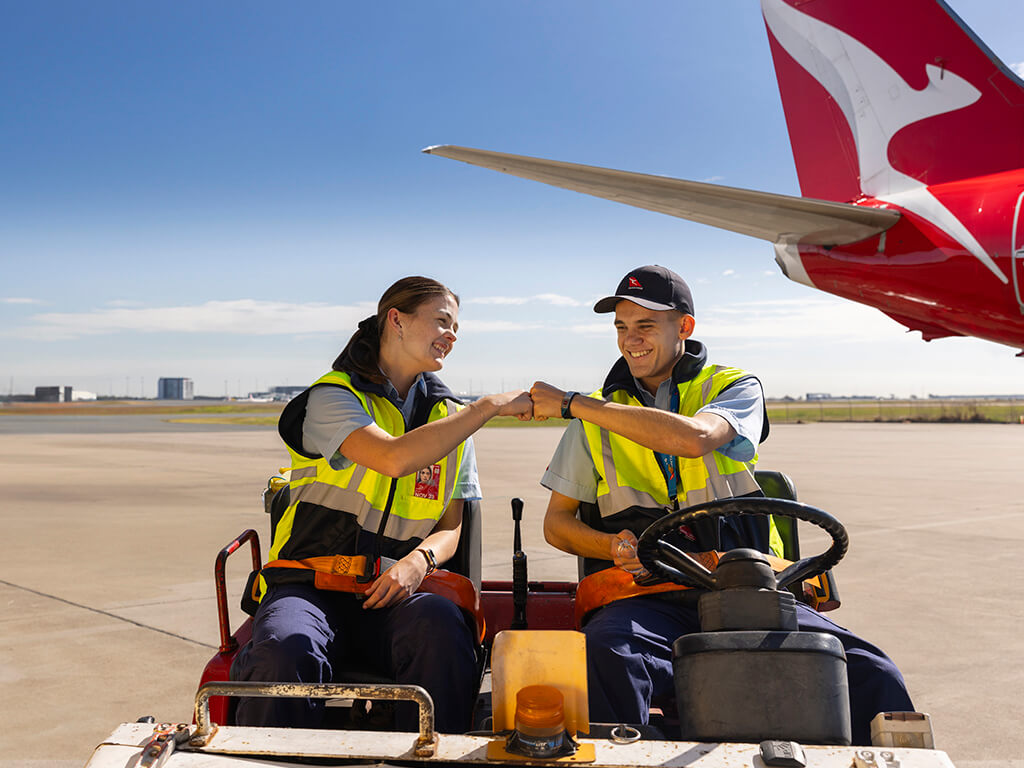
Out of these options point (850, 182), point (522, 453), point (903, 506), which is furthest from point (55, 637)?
point (522, 453)

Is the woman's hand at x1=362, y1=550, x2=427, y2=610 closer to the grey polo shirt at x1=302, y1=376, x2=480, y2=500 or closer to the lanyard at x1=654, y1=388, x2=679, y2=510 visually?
the grey polo shirt at x1=302, y1=376, x2=480, y2=500

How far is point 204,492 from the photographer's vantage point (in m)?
11.5

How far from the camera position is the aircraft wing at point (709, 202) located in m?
5.42

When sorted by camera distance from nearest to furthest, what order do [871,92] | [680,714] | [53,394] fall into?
[680,714] < [871,92] < [53,394]

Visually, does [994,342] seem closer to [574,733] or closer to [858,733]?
[858,733]

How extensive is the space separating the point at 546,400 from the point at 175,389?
172 meters

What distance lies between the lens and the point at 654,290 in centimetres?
297

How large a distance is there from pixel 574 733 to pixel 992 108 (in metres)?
7.57

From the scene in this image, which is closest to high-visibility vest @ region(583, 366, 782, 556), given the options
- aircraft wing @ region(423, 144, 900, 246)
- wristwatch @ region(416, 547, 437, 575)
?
wristwatch @ region(416, 547, 437, 575)

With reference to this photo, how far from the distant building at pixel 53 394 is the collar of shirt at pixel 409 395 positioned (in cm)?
14671

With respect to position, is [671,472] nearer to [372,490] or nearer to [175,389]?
[372,490]

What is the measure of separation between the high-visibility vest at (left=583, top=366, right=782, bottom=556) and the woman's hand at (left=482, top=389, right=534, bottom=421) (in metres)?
0.28

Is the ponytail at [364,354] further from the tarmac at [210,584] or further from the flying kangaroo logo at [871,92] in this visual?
the flying kangaroo logo at [871,92]

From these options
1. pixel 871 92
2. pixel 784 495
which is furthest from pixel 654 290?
pixel 871 92
